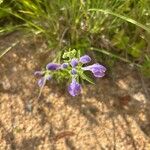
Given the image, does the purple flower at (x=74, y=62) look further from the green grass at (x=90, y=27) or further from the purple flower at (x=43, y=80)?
the green grass at (x=90, y=27)

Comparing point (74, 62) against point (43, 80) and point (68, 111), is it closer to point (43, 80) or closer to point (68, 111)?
point (43, 80)

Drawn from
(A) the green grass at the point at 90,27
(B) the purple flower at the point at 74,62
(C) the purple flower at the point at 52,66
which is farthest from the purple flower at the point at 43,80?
(A) the green grass at the point at 90,27

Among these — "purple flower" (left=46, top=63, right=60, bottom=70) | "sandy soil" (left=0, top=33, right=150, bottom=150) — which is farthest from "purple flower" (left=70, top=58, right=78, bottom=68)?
"sandy soil" (left=0, top=33, right=150, bottom=150)

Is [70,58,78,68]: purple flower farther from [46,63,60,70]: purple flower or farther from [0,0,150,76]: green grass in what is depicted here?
[0,0,150,76]: green grass

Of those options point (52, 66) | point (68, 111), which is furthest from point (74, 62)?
point (68, 111)

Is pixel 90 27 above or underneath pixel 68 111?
above

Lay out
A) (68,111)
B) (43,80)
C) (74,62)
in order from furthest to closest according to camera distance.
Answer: (68,111) < (43,80) < (74,62)

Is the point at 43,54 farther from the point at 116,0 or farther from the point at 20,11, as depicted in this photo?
the point at 116,0
